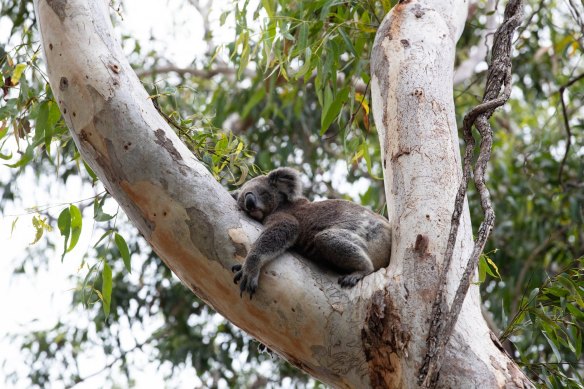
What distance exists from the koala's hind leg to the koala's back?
2cm

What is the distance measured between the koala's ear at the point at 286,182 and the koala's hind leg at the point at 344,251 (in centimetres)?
71

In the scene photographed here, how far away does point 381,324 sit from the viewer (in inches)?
87.7

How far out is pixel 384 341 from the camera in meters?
2.21

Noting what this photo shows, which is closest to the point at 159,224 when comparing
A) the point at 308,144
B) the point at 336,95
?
the point at 336,95

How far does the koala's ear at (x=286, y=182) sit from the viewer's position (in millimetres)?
3688

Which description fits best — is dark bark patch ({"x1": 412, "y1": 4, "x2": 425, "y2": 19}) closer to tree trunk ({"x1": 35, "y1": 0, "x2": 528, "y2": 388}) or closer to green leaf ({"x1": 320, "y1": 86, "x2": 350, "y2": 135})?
tree trunk ({"x1": 35, "y1": 0, "x2": 528, "y2": 388})

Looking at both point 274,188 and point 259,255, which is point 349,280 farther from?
point 274,188

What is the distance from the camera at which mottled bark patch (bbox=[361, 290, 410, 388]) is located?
7.13 feet

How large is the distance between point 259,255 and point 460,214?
63 centimetres

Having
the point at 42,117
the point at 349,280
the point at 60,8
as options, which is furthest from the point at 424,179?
the point at 42,117

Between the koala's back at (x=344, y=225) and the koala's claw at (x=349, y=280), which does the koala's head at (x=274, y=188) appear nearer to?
the koala's back at (x=344, y=225)

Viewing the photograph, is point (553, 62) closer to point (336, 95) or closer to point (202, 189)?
point (336, 95)

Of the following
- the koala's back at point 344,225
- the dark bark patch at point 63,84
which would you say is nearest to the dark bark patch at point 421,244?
the koala's back at point 344,225

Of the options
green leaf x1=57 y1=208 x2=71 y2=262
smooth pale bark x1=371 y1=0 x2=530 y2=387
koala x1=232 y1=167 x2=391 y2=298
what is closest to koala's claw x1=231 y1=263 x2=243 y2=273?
koala x1=232 y1=167 x2=391 y2=298
